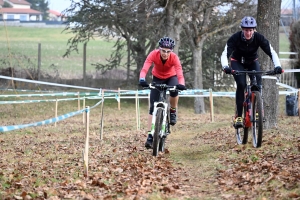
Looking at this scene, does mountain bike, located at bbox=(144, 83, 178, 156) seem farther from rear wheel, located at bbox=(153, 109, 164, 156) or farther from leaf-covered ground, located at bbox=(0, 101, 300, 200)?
leaf-covered ground, located at bbox=(0, 101, 300, 200)

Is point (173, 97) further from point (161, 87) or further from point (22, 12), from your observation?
point (22, 12)

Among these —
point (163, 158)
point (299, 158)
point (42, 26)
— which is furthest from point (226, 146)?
point (42, 26)

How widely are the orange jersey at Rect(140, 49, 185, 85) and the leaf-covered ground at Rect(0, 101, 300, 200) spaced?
139cm

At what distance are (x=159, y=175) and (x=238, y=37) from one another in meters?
3.01

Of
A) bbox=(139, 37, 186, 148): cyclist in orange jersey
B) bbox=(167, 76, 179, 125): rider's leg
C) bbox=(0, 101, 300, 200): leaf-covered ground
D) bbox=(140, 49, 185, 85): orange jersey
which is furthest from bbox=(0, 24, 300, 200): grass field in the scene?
bbox=(140, 49, 185, 85): orange jersey

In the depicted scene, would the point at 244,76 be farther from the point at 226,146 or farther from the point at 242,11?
the point at 242,11

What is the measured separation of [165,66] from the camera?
11.2 m

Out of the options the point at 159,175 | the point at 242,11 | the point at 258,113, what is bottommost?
the point at 159,175

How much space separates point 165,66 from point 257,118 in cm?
187

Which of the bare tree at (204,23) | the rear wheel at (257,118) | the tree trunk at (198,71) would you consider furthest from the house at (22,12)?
the rear wheel at (257,118)

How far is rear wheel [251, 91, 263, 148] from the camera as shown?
10.3 meters

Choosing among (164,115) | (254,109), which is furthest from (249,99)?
(164,115)

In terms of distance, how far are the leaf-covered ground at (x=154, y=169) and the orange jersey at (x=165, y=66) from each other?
139cm

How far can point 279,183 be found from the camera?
7828 millimetres
